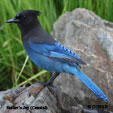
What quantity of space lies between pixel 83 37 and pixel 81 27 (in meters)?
0.15

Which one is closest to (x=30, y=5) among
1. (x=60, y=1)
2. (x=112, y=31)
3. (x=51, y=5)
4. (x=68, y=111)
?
(x=51, y=5)

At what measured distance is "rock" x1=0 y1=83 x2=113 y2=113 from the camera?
2359mm

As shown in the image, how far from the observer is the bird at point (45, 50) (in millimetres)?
2619

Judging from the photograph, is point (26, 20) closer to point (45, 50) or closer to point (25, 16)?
point (25, 16)

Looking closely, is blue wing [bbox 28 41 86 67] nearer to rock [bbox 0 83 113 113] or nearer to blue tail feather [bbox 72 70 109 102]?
blue tail feather [bbox 72 70 109 102]

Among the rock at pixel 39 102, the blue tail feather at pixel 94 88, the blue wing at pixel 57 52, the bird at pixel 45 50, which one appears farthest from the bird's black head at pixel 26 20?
the blue tail feather at pixel 94 88

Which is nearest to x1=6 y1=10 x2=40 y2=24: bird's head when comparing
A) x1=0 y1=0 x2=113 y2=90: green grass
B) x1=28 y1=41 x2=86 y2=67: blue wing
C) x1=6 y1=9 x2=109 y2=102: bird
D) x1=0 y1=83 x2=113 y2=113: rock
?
x1=6 y1=9 x2=109 y2=102: bird

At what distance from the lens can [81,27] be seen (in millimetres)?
3422

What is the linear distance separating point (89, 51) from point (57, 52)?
63cm

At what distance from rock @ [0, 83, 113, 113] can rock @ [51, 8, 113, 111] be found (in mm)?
361

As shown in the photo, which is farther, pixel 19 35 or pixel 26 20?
pixel 19 35

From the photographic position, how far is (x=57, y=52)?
107 inches

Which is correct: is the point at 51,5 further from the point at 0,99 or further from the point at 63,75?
the point at 0,99

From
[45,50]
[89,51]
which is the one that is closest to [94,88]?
[45,50]
